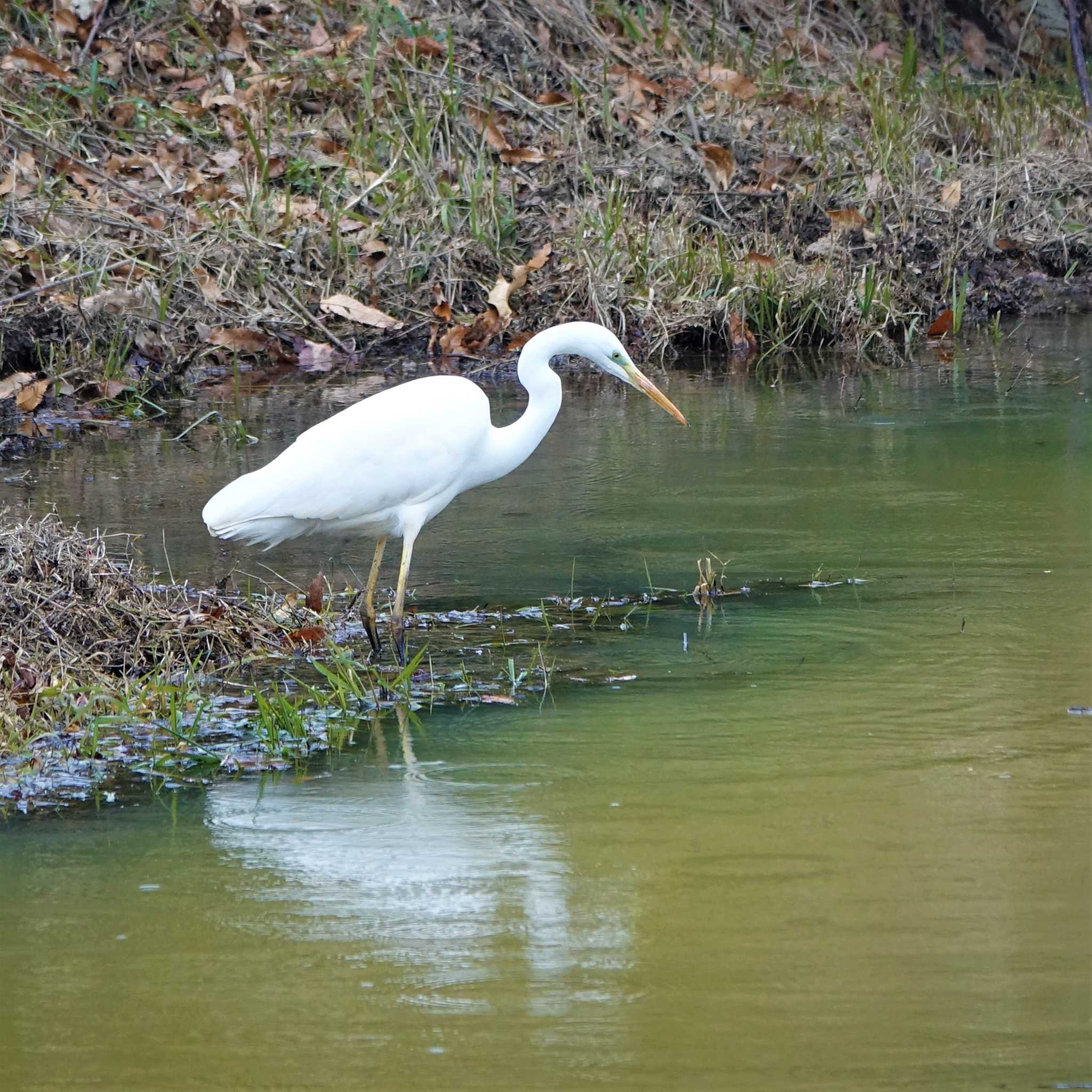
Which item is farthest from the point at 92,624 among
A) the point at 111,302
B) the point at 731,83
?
the point at 731,83

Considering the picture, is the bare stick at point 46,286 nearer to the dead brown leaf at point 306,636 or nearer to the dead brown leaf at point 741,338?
the dead brown leaf at point 741,338

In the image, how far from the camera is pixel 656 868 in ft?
11.2

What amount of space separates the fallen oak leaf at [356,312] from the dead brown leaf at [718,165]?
7.98 feet

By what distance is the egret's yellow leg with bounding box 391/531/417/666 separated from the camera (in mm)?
5090

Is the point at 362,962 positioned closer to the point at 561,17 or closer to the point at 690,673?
the point at 690,673

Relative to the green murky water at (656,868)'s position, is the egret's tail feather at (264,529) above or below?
above

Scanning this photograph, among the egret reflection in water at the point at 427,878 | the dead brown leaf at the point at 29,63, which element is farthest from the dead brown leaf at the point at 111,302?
the egret reflection in water at the point at 427,878

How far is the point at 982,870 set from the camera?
10.9ft

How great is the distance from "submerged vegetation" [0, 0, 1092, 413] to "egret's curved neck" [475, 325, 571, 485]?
3.70 metres

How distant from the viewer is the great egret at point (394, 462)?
5418 mm

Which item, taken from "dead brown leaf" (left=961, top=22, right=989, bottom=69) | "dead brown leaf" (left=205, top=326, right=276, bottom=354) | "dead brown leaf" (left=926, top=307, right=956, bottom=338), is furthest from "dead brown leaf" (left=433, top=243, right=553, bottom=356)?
"dead brown leaf" (left=961, top=22, right=989, bottom=69)

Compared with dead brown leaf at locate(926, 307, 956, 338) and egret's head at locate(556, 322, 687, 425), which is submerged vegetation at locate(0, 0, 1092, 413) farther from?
egret's head at locate(556, 322, 687, 425)

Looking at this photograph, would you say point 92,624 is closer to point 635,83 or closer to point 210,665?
point 210,665

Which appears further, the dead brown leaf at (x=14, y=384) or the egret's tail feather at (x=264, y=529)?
the dead brown leaf at (x=14, y=384)
